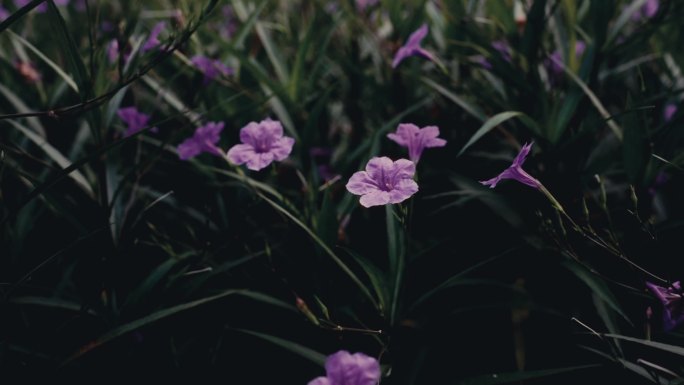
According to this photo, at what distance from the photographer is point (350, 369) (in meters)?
0.75

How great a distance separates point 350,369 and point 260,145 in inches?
19.6

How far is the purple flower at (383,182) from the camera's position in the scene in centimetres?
84

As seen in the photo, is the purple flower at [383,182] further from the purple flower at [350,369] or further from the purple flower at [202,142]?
the purple flower at [202,142]

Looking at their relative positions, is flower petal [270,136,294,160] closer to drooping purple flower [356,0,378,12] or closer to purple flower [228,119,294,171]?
purple flower [228,119,294,171]

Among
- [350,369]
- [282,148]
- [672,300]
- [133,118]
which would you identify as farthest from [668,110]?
[133,118]

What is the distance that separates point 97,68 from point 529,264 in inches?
41.9

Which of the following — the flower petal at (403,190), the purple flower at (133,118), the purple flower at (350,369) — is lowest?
the purple flower at (350,369)

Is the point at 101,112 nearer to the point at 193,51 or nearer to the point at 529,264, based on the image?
the point at 193,51

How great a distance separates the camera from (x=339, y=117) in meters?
1.78

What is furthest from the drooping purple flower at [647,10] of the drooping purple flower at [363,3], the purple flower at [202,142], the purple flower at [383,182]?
the purple flower at [202,142]

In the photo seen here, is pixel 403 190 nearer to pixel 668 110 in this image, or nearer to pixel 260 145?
pixel 260 145

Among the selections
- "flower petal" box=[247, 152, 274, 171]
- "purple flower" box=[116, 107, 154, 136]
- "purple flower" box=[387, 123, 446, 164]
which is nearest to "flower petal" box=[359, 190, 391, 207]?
"purple flower" box=[387, 123, 446, 164]

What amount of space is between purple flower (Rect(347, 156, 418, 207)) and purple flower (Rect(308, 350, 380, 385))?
0.76 ft

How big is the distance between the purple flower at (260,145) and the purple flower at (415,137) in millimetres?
209
